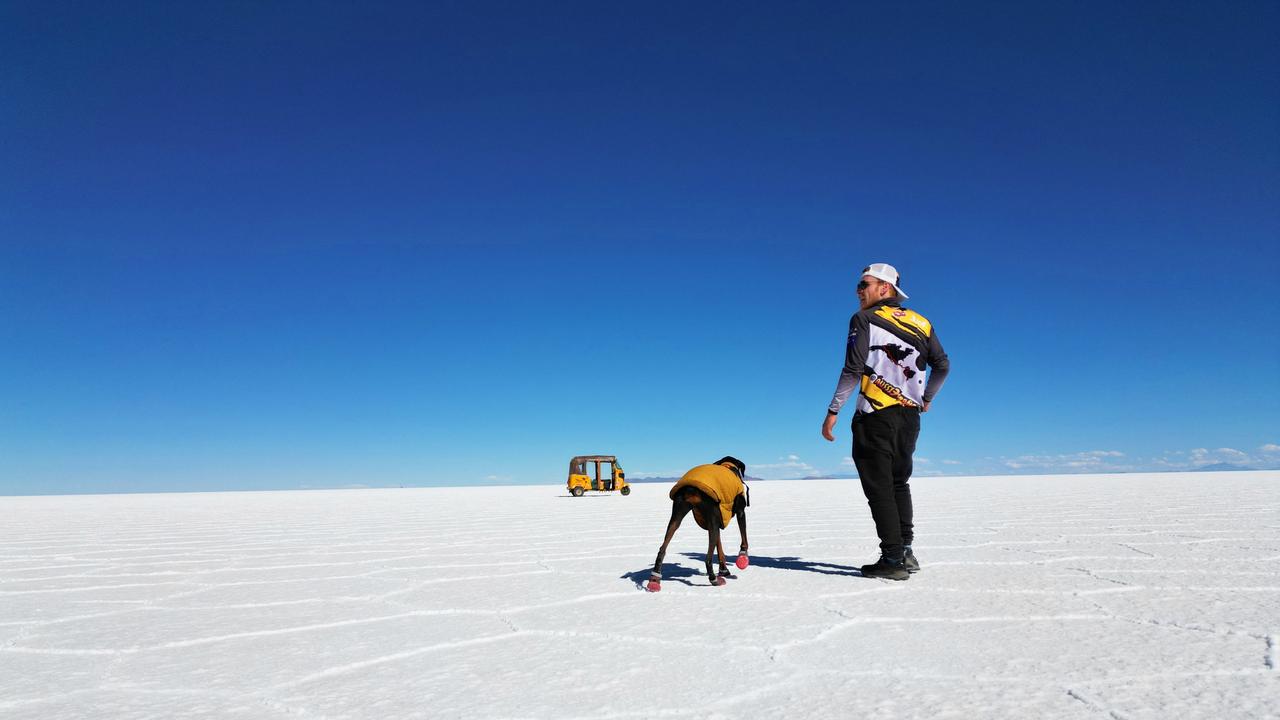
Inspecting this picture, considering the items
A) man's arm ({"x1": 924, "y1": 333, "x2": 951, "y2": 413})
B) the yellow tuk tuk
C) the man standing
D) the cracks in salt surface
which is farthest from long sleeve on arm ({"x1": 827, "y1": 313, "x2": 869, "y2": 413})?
the yellow tuk tuk

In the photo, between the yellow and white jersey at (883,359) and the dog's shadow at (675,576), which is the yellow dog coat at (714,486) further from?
the yellow and white jersey at (883,359)

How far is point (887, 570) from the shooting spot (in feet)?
10.9

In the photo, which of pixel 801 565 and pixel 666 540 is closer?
pixel 666 540

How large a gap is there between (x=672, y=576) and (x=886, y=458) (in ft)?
4.03

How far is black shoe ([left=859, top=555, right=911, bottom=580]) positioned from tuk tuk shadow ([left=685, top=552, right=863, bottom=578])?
0.09m

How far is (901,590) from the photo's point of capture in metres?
3.06

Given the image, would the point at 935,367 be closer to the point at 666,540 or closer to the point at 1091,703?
the point at 666,540

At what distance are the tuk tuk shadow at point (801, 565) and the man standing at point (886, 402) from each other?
220 millimetres

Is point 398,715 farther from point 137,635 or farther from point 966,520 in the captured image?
point 966,520

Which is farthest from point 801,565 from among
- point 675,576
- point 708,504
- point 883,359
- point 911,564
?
point 883,359

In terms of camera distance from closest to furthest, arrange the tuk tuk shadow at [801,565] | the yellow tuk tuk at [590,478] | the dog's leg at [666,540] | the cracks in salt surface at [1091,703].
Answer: the cracks in salt surface at [1091,703] < the dog's leg at [666,540] < the tuk tuk shadow at [801,565] < the yellow tuk tuk at [590,478]

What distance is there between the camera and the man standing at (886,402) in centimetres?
335

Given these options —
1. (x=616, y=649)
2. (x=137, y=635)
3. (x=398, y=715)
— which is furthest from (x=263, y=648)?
(x=616, y=649)

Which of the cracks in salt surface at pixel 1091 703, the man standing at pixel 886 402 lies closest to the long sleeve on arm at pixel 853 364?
the man standing at pixel 886 402
